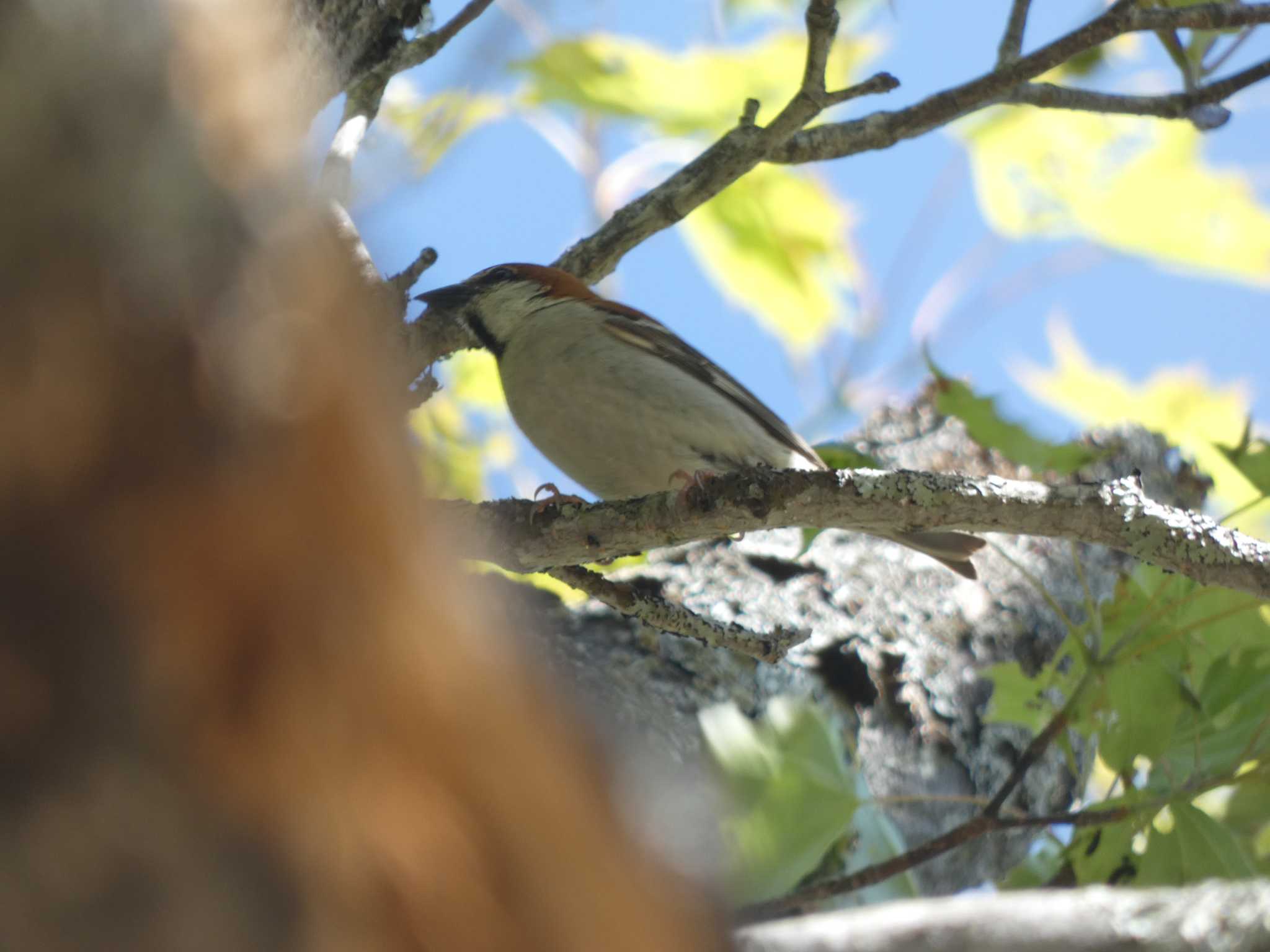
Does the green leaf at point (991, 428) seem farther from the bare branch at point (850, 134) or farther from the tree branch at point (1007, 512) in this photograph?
the bare branch at point (850, 134)

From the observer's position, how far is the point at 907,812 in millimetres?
3195

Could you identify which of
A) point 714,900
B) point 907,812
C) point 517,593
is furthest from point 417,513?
point 907,812

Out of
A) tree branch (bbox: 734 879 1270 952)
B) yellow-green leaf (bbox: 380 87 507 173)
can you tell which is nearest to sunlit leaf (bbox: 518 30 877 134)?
yellow-green leaf (bbox: 380 87 507 173)

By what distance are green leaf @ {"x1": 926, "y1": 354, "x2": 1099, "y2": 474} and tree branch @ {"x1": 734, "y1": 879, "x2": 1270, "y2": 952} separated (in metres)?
1.76

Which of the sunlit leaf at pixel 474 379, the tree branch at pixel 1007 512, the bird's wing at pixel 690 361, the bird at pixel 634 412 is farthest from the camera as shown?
the sunlit leaf at pixel 474 379

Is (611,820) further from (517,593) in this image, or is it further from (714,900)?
(517,593)

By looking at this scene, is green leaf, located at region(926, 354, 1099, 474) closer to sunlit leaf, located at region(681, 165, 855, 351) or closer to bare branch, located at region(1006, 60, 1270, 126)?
bare branch, located at region(1006, 60, 1270, 126)

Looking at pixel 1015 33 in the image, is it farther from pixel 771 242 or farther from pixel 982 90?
pixel 771 242

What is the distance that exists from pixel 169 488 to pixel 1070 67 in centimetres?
350

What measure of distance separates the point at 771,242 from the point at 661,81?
2.63ft

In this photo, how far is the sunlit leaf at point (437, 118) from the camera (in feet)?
7.01

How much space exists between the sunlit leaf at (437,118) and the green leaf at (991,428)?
1.19 m

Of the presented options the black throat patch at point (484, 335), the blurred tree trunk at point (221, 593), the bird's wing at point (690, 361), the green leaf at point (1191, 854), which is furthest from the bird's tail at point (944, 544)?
the blurred tree trunk at point (221, 593)

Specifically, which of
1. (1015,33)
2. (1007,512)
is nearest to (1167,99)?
(1015,33)
